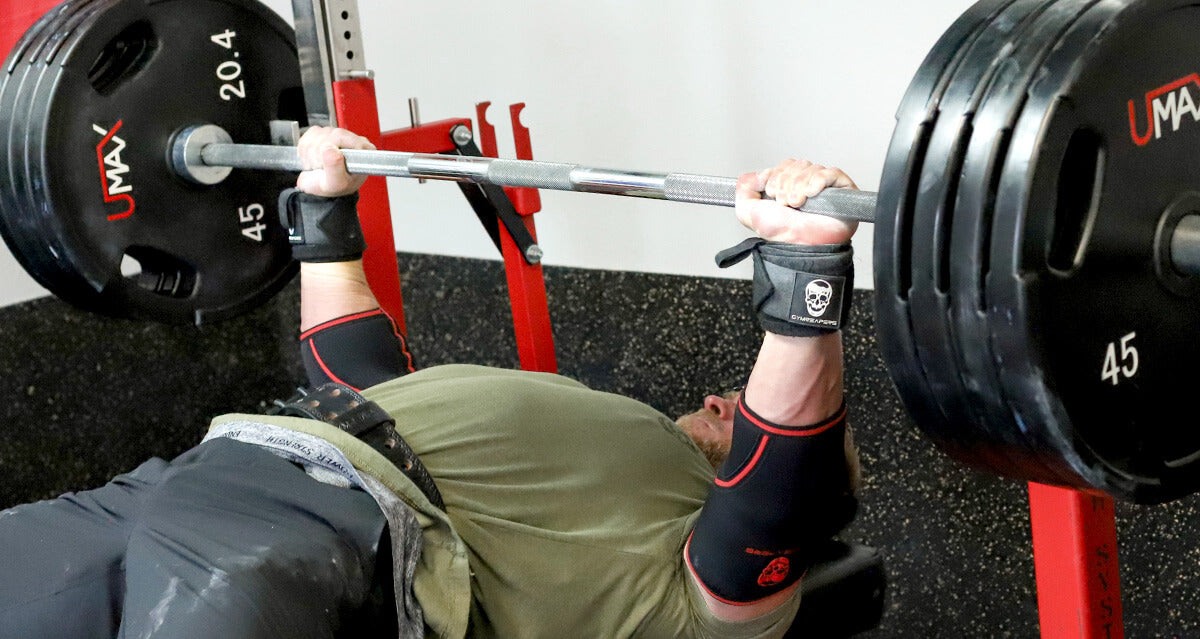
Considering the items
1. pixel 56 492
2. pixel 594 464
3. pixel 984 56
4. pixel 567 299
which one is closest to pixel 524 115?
pixel 567 299

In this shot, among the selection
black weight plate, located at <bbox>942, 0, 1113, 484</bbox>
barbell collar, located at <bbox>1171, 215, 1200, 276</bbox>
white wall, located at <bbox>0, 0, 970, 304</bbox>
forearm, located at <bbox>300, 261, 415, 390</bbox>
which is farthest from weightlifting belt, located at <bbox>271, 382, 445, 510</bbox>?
white wall, located at <bbox>0, 0, 970, 304</bbox>

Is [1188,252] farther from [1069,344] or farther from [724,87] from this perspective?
[724,87]

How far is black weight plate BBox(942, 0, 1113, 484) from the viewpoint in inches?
26.8

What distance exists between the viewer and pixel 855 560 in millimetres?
1272

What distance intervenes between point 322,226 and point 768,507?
0.71m

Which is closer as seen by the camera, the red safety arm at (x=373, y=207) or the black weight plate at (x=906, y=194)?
the black weight plate at (x=906, y=194)

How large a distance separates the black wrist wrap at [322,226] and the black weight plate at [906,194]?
2.82ft

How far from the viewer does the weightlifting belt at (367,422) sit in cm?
108

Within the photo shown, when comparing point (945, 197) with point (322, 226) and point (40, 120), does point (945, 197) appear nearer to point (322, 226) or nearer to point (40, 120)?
point (322, 226)

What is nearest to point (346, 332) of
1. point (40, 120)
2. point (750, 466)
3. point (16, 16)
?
point (40, 120)

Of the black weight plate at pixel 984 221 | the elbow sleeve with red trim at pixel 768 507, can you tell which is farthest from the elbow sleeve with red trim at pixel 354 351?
the black weight plate at pixel 984 221

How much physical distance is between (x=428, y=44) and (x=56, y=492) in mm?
1089

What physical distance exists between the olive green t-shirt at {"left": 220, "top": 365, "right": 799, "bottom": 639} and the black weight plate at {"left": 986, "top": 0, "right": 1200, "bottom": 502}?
494mm

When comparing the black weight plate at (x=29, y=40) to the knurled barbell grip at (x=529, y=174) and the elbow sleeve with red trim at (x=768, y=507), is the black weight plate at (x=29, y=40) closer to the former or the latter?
the knurled barbell grip at (x=529, y=174)
